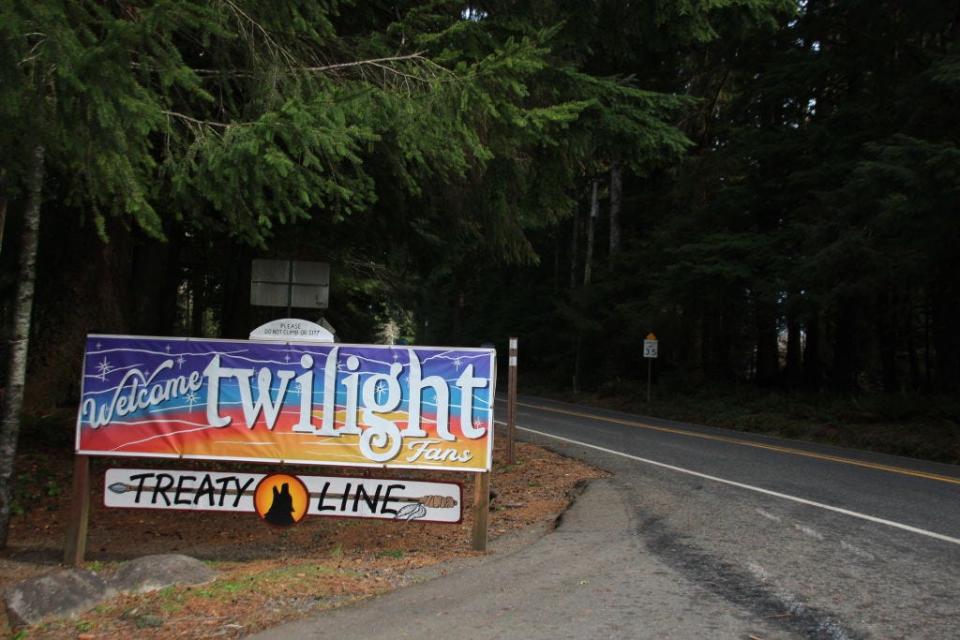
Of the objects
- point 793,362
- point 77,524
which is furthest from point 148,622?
point 793,362

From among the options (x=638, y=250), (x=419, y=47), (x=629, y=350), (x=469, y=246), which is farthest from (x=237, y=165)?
(x=629, y=350)

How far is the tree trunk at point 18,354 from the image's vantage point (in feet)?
22.1

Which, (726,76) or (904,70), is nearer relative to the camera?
(904,70)

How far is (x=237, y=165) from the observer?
643 cm

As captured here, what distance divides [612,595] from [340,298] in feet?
74.7

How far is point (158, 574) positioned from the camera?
5.65 m

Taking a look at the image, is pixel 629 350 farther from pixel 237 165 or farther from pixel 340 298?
pixel 237 165

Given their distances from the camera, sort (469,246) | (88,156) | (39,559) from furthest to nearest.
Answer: (469,246)
(39,559)
(88,156)

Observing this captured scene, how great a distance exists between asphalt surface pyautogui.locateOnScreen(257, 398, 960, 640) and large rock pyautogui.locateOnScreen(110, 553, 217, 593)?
1211 millimetres

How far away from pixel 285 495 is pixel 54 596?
2250 millimetres

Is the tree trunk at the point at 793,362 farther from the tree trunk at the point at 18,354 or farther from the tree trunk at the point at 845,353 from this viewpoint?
→ the tree trunk at the point at 18,354

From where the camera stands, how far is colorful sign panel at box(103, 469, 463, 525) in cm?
700

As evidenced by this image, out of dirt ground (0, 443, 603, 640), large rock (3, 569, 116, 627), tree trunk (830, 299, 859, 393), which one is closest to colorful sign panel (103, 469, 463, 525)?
dirt ground (0, 443, 603, 640)

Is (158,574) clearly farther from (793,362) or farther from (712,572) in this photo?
(793,362)
